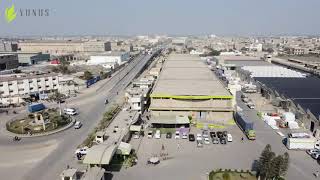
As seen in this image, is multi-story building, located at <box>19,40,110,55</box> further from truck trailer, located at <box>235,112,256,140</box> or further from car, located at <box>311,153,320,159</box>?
car, located at <box>311,153,320,159</box>

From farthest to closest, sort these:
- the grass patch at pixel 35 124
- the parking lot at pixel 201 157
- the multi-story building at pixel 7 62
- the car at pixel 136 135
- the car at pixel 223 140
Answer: the multi-story building at pixel 7 62
the grass patch at pixel 35 124
the car at pixel 136 135
the car at pixel 223 140
the parking lot at pixel 201 157

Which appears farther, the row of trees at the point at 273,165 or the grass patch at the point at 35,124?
the grass patch at the point at 35,124

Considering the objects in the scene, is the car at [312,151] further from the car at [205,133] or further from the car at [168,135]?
the car at [168,135]

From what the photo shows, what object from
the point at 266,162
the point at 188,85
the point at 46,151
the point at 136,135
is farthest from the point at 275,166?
the point at 188,85

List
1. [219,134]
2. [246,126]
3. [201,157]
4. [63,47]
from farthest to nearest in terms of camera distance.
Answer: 1. [63,47]
2. [246,126]
3. [219,134]
4. [201,157]

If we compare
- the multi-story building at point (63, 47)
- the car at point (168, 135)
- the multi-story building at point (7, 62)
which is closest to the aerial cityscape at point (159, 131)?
the car at point (168, 135)

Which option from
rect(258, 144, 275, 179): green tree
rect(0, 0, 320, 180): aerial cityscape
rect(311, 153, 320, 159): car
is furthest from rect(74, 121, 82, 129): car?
rect(311, 153, 320, 159): car

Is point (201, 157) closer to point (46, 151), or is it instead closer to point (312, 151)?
point (312, 151)

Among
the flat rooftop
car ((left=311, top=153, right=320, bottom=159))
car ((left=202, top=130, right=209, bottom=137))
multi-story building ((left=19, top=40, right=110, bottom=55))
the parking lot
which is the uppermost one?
multi-story building ((left=19, top=40, right=110, bottom=55))

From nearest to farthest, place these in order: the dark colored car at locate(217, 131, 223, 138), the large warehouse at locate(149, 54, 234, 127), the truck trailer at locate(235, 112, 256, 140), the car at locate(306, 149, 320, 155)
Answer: the car at locate(306, 149, 320, 155), the truck trailer at locate(235, 112, 256, 140), the dark colored car at locate(217, 131, 223, 138), the large warehouse at locate(149, 54, 234, 127)

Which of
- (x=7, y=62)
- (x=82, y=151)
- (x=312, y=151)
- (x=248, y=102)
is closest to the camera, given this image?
(x=82, y=151)

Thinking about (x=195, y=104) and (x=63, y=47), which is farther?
(x=63, y=47)

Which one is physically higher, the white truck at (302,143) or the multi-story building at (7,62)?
the multi-story building at (7,62)
